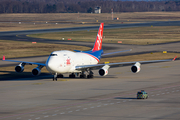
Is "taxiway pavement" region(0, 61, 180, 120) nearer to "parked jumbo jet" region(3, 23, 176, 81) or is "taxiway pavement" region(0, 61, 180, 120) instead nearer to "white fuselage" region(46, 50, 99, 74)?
"parked jumbo jet" region(3, 23, 176, 81)

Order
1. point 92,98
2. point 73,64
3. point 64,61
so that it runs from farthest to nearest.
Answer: point 73,64 → point 64,61 → point 92,98

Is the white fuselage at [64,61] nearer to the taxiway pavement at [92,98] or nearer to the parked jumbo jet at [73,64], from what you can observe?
the parked jumbo jet at [73,64]

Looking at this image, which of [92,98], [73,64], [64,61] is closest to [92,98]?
[92,98]

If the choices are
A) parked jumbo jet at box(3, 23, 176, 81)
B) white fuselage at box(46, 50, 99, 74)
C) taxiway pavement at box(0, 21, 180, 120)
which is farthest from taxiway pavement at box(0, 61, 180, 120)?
white fuselage at box(46, 50, 99, 74)

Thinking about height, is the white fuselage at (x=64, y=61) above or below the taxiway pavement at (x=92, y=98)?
above

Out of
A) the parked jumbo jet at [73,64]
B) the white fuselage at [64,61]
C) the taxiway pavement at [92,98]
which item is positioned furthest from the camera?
the parked jumbo jet at [73,64]

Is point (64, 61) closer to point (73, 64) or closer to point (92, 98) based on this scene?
point (73, 64)

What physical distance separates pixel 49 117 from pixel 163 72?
39857 mm

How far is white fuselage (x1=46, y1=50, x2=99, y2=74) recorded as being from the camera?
54000 millimetres

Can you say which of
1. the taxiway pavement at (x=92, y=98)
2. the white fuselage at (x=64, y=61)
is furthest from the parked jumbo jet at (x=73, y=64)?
the taxiway pavement at (x=92, y=98)

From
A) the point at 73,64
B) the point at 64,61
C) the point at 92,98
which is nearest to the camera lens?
the point at 92,98

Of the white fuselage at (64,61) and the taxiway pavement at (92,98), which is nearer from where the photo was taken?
the taxiway pavement at (92,98)

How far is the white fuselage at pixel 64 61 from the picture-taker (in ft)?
177

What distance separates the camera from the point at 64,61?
182 ft
